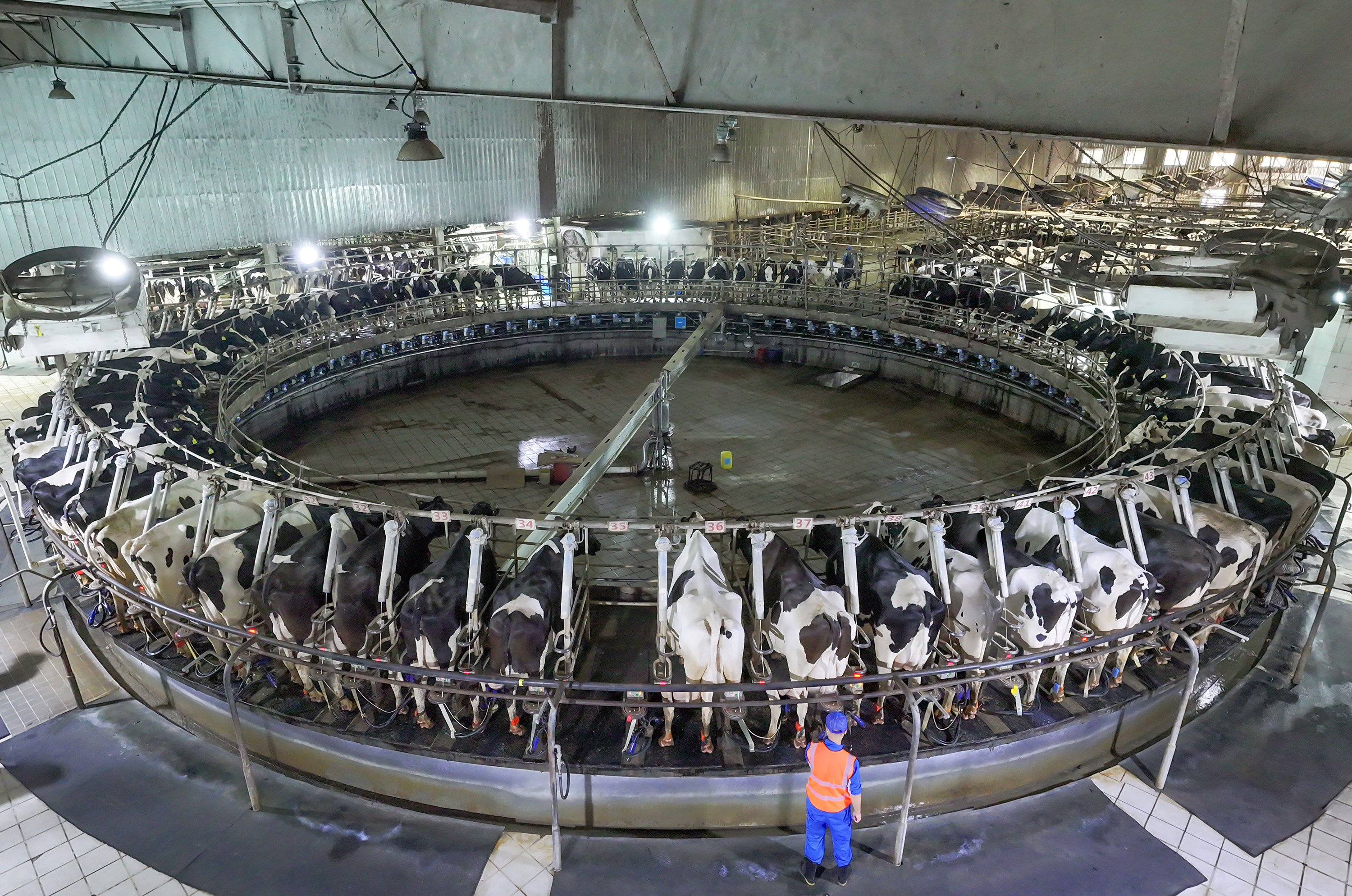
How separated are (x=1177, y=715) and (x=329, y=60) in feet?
41.8

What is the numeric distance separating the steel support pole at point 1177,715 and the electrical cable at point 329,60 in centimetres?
1098

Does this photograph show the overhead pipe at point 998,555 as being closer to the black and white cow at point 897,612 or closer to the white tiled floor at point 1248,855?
the black and white cow at point 897,612

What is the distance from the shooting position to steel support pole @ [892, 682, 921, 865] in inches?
225

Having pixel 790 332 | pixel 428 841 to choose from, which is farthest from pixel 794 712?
pixel 790 332

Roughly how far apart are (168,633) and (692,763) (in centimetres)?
519

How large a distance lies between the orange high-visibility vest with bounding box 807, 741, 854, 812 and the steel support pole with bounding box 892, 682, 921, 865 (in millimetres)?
509

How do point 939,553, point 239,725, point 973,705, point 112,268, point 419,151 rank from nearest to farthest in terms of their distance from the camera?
point 239,725, point 939,553, point 973,705, point 112,268, point 419,151

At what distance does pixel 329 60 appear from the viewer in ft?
38.3

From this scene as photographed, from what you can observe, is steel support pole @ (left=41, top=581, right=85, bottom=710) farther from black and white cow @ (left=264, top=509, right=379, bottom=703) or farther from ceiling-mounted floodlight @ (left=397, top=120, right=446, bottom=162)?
ceiling-mounted floodlight @ (left=397, top=120, right=446, bottom=162)

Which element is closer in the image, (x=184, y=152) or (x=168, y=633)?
(x=168, y=633)

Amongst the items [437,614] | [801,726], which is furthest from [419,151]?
[801,726]

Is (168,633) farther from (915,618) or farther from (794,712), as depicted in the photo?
(915,618)

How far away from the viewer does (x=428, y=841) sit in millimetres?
6277

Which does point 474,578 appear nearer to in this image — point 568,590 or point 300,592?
point 568,590
